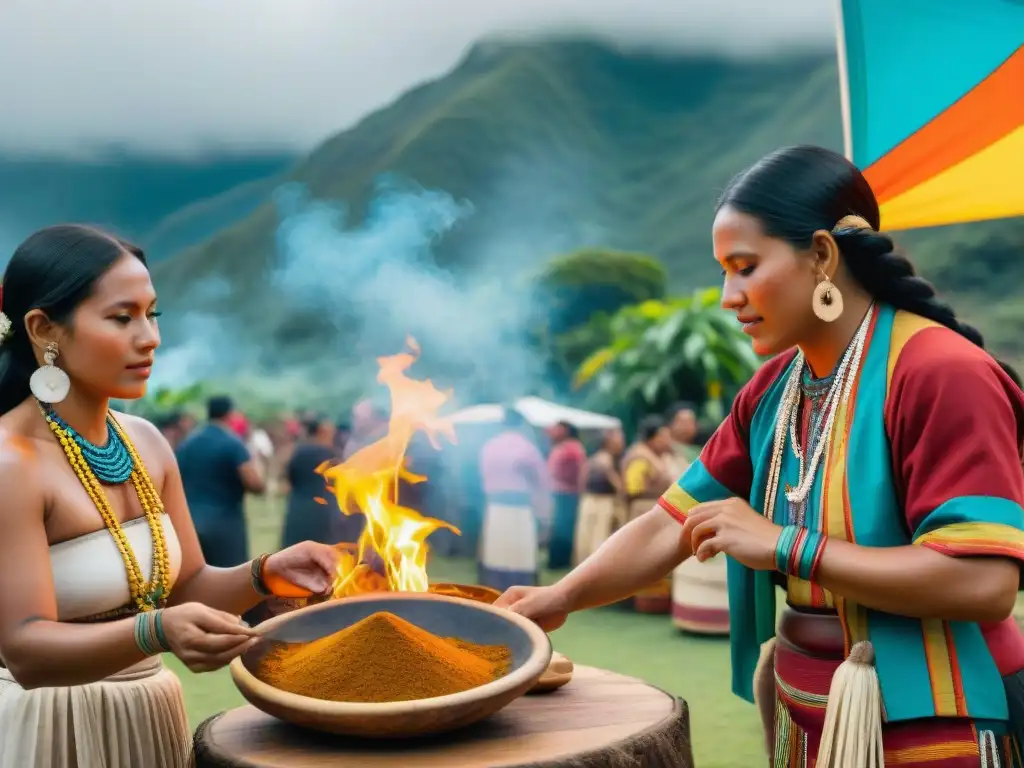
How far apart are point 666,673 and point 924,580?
16.3 feet

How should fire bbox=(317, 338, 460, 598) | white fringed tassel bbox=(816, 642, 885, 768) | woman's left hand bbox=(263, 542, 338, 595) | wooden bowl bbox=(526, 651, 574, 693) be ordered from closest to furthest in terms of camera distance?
white fringed tassel bbox=(816, 642, 885, 768) < wooden bowl bbox=(526, 651, 574, 693) < woman's left hand bbox=(263, 542, 338, 595) < fire bbox=(317, 338, 460, 598)

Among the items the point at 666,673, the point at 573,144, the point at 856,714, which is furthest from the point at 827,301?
the point at 573,144

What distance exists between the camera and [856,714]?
191cm

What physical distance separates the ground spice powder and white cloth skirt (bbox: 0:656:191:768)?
40cm

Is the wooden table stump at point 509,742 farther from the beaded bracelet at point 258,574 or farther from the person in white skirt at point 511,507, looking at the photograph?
the person in white skirt at point 511,507

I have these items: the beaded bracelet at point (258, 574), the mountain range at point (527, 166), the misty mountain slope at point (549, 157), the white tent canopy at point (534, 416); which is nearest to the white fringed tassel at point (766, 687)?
the beaded bracelet at point (258, 574)

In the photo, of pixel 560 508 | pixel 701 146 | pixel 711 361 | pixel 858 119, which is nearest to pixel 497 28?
pixel 701 146

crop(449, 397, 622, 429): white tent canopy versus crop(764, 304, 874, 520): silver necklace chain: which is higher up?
crop(764, 304, 874, 520): silver necklace chain

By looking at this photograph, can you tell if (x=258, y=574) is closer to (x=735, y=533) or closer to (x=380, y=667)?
(x=380, y=667)

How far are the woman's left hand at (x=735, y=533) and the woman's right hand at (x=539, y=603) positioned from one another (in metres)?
0.53

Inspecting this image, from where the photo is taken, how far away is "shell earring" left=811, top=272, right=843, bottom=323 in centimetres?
201

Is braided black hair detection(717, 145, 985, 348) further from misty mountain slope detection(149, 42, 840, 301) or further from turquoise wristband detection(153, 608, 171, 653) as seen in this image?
misty mountain slope detection(149, 42, 840, 301)

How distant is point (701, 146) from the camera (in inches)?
2790

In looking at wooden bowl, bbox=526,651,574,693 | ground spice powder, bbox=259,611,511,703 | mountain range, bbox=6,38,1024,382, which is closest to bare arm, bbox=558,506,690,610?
wooden bowl, bbox=526,651,574,693
